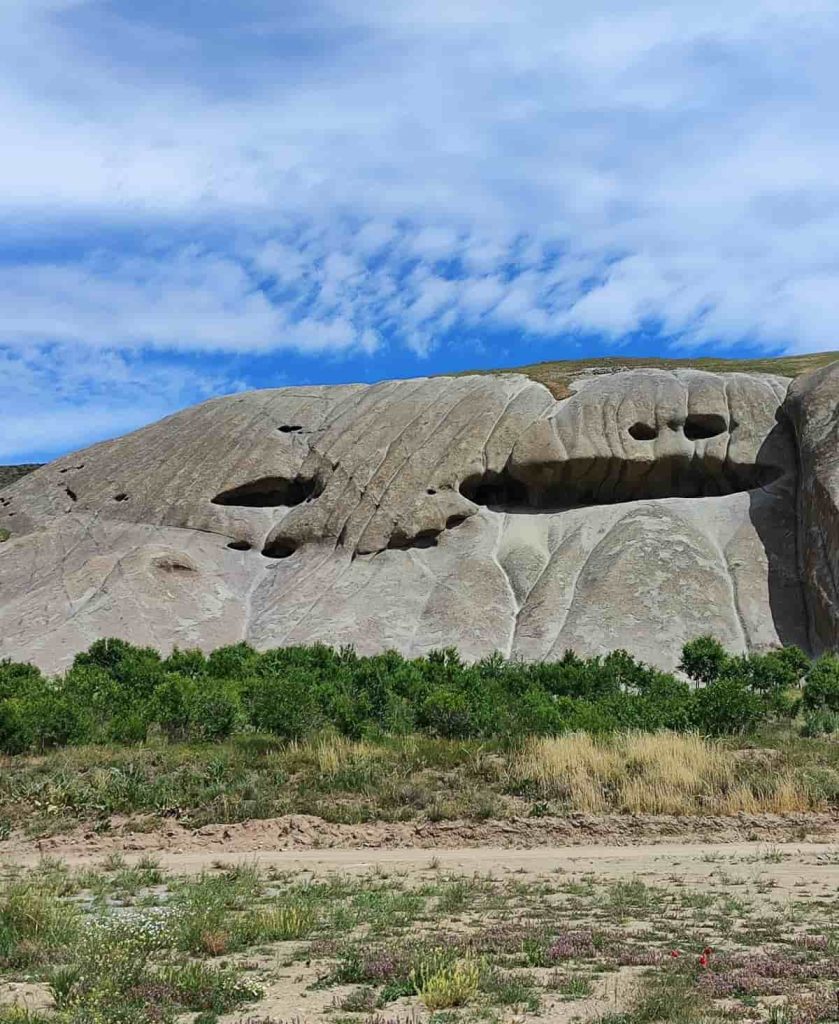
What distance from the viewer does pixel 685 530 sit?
3809 cm

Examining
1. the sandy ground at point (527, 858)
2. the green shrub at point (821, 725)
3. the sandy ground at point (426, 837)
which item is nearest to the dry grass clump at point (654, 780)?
the sandy ground at point (426, 837)

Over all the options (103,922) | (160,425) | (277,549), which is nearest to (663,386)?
(277,549)

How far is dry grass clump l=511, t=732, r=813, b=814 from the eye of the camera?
13.3m

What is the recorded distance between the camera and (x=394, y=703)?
1878 centimetres

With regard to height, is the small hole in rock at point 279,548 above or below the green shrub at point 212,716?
above

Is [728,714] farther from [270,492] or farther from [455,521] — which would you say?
[270,492]

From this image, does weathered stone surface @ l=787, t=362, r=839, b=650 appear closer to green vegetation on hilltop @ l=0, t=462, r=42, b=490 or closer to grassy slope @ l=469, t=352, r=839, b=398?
grassy slope @ l=469, t=352, r=839, b=398

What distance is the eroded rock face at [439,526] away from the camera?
35.7 m

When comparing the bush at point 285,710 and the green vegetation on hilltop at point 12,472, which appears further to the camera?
the green vegetation on hilltop at point 12,472

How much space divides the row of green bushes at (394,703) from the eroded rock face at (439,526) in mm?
9370

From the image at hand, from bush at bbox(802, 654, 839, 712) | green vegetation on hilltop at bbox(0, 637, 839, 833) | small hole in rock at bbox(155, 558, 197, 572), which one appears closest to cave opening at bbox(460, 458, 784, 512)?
small hole in rock at bbox(155, 558, 197, 572)

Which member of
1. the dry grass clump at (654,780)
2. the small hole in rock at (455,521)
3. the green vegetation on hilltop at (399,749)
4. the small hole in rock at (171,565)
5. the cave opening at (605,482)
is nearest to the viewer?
the dry grass clump at (654,780)

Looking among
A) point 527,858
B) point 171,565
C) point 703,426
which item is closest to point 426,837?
point 527,858

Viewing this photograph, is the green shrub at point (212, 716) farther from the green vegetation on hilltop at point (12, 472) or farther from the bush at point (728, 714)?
the green vegetation on hilltop at point (12, 472)
